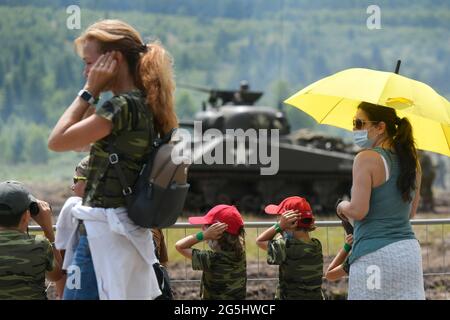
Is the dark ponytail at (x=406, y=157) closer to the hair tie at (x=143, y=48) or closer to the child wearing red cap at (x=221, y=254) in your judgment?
the child wearing red cap at (x=221, y=254)

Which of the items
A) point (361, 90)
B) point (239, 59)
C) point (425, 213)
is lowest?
point (425, 213)

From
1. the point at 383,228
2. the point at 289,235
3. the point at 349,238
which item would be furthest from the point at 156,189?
the point at 289,235

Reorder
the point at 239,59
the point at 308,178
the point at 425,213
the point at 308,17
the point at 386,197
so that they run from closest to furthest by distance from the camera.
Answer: the point at 386,197, the point at 308,178, the point at 425,213, the point at 239,59, the point at 308,17

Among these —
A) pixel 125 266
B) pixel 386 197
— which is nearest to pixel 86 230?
pixel 125 266

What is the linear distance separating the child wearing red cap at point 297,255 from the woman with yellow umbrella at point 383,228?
723mm

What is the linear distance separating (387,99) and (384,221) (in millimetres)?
555

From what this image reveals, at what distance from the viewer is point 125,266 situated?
4188 millimetres

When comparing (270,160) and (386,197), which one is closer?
(386,197)

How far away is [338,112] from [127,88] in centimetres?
163

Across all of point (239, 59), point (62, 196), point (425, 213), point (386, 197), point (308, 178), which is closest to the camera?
point (386, 197)

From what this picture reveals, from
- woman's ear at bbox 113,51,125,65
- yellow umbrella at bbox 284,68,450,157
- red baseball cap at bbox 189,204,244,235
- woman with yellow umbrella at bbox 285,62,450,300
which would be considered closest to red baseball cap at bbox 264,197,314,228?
red baseball cap at bbox 189,204,244,235

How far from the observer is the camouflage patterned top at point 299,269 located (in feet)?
18.1

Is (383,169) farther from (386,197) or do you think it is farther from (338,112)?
(338,112)

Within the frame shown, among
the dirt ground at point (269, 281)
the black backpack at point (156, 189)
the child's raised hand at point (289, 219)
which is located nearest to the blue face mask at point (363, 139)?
the child's raised hand at point (289, 219)
